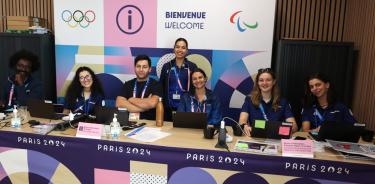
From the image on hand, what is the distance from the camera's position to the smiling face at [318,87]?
287cm

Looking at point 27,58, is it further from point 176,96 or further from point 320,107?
point 320,107

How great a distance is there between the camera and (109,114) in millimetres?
2516

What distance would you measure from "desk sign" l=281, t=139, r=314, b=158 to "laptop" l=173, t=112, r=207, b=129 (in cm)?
69

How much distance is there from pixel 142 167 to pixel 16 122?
46.5 inches

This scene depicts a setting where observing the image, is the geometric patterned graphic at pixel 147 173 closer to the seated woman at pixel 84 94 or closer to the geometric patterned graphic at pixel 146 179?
the geometric patterned graphic at pixel 146 179

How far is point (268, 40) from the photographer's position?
3.69 metres

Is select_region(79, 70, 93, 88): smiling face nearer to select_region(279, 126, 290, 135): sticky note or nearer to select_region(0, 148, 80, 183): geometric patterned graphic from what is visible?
select_region(0, 148, 80, 183): geometric patterned graphic

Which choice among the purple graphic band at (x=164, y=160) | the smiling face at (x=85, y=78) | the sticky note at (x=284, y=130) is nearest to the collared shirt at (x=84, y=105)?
the smiling face at (x=85, y=78)

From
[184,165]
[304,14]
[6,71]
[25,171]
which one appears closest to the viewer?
[184,165]

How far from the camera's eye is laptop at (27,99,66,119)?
8.96 feet

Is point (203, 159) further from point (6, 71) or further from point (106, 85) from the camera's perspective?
point (6, 71)

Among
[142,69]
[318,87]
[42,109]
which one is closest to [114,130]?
[42,109]

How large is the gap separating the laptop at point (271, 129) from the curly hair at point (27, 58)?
Result: 337cm

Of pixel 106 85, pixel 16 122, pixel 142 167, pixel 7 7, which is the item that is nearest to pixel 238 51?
pixel 106 85
